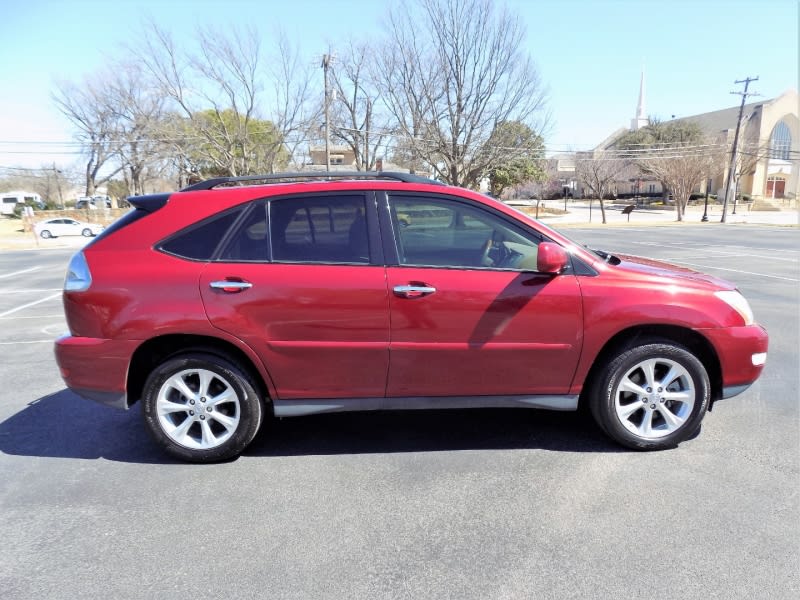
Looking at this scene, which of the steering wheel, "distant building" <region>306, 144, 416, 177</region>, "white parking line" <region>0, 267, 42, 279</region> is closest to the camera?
the steering wheel

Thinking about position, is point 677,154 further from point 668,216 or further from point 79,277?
point 79,277

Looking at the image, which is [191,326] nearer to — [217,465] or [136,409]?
[217,465]

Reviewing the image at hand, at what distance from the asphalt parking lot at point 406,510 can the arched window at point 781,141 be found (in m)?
78.5

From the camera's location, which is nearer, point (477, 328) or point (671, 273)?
point (477, 328)

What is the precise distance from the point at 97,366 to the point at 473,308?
2.34m

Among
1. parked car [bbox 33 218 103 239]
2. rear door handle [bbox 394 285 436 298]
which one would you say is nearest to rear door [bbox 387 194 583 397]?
rear door handle [bbox 394 285 436 298]

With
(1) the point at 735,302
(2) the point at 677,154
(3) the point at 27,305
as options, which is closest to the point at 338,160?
(2) the point at 677,154

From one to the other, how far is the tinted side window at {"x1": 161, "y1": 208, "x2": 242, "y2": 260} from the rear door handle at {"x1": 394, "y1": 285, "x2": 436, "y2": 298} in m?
1.13

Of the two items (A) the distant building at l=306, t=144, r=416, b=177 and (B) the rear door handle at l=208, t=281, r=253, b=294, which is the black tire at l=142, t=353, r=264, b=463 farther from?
(A) the distant building at l=306, t=144, r=416, b=177

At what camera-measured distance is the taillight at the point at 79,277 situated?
330 cm

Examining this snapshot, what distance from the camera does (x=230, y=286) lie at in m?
3.25

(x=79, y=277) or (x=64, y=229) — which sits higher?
(x=79, y=277)

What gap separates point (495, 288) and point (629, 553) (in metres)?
1.55

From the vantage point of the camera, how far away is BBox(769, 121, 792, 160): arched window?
219ft
